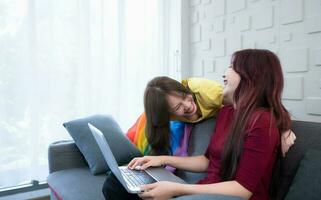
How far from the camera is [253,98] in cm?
111

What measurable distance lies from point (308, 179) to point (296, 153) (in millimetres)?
154

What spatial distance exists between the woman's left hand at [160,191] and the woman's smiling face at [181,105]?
0.55 metres

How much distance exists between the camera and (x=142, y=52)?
2650mm

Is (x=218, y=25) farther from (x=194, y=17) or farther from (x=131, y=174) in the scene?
(x=131, y=174)

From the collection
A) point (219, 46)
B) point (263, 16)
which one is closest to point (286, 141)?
point (263, 16)

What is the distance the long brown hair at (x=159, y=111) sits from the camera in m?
1.46

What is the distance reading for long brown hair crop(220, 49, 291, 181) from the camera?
1.09m

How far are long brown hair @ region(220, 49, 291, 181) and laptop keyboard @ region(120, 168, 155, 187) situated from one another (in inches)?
12.2

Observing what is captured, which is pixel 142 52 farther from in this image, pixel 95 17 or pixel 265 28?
pixel 265 28

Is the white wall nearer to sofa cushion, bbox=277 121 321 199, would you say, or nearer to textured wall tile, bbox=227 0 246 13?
textured wall tile, bbox=227 0 246 13

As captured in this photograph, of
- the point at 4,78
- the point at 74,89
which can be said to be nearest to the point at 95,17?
the point at 74,89

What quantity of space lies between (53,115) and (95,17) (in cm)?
88

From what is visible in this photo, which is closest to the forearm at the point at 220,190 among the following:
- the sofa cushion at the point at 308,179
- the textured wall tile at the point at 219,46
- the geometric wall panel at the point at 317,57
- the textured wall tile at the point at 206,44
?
the sofa cushion at the point at 308,179

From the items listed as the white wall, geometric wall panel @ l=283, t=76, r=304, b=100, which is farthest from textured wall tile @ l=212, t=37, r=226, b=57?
geometric wall panel @ l=283, t=76, r=304, b=100
